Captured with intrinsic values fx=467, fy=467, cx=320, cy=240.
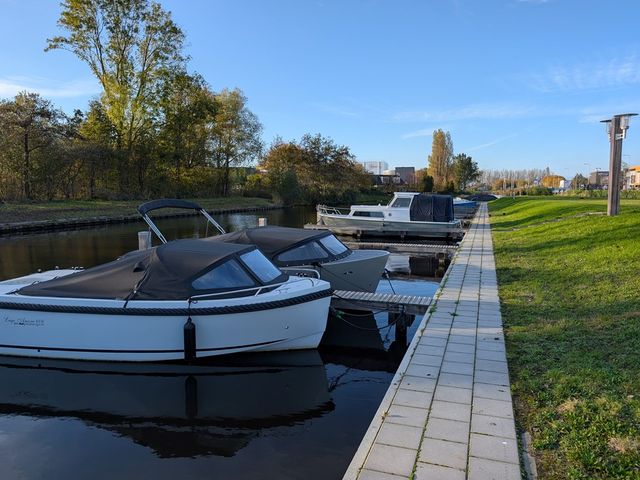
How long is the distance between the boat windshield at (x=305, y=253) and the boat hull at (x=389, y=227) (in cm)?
1487

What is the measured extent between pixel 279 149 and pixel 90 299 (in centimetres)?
5277

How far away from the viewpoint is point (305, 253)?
10.1 m

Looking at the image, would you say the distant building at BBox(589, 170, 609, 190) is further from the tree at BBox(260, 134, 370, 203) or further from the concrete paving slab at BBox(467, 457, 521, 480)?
the concrete paving slab at BBox(467, 457, 521, 480)

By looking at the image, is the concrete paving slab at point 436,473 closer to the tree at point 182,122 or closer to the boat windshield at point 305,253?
the boat windshield at point 305,253

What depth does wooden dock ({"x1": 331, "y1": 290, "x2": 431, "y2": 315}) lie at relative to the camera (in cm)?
850

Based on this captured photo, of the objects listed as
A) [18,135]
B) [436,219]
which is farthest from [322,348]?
[18,135]

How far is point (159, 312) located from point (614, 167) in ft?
55.0

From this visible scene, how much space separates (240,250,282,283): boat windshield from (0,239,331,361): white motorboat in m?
0.19

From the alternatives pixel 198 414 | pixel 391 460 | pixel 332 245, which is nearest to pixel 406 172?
pixel 332 245

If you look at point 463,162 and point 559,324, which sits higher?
point 463,162

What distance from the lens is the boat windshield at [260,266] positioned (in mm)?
7422

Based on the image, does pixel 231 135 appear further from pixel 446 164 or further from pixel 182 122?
pixel 446 164

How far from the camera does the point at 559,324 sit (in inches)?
261

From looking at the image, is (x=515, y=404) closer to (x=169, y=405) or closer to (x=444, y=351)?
(x=444, y=351)
